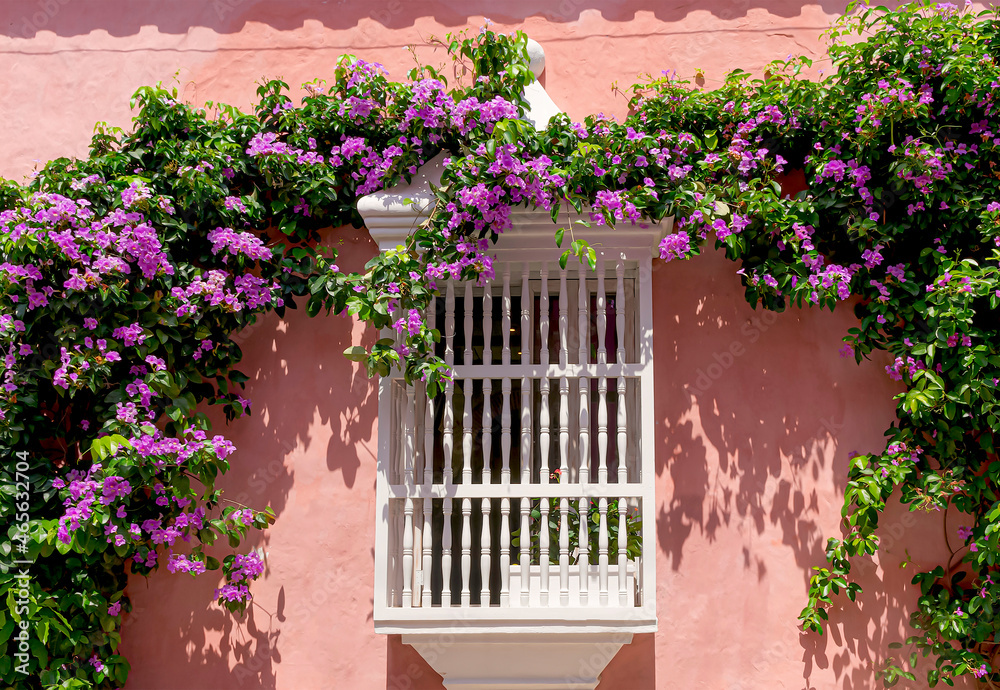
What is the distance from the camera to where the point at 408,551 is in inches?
154

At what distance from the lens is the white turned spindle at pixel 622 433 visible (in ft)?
12.8

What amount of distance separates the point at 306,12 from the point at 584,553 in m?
3.04

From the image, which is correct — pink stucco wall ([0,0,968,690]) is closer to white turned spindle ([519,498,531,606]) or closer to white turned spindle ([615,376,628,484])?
white turned spindle ([615,376,628,484])

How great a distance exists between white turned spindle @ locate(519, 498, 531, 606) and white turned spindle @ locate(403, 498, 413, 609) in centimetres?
48

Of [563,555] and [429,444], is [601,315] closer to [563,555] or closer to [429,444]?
[429,444]

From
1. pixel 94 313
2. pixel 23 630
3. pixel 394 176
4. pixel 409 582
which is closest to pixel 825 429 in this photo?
pixel 409 582

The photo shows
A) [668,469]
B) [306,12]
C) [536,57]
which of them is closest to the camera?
[668,469]

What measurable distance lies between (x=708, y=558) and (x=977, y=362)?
140 cm

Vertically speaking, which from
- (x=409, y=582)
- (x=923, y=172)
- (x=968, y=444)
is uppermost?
(x=923, y=172)

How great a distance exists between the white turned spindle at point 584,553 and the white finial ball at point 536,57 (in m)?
2.12

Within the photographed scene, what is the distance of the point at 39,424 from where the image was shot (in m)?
4.05

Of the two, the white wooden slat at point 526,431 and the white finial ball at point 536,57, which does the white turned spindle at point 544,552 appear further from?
the white finial ball at point 536,57

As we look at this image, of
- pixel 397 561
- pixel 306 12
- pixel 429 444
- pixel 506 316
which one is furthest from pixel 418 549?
pixel 306 12

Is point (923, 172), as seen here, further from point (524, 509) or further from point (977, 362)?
point (524, 509)
